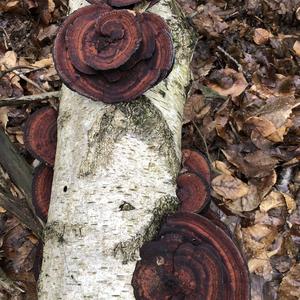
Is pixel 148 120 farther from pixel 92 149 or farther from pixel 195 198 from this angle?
pixel 195 198

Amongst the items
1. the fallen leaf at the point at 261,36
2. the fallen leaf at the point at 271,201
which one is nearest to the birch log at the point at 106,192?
the fallen leaf at the point at 271,201

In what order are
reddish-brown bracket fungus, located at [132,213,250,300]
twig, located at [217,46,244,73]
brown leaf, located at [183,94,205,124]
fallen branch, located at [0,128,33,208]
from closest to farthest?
reddish-brown bracket fungus, located at [132,213,250,300] < fallen branch, located at [0,128,33,208] < brown leaf, located at [183,94,205,124] < twig, located at [217,46,244,73]

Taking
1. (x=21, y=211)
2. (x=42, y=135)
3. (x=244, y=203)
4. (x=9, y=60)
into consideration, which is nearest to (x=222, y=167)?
(x=244, y=203)

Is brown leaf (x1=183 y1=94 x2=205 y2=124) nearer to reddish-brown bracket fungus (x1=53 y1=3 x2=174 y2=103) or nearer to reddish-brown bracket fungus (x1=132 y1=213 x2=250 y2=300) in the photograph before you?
reddish-brown bracket fungus (x1=53 y1=3 x2=174 y2=103)

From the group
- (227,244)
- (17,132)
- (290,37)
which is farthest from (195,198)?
(290,37)

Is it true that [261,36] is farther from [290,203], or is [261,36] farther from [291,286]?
[291,286]

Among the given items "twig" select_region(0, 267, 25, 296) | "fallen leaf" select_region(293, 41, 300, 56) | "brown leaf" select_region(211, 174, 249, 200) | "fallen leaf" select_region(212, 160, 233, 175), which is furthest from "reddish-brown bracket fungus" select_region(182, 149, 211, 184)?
"fallen leaf" select_region(293, 41, 300, 56)

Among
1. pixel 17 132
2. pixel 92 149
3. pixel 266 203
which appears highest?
pixel 92 149
